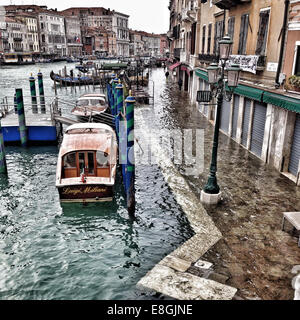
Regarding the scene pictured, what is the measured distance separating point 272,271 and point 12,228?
24.0 feet

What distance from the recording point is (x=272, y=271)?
7.13 meters

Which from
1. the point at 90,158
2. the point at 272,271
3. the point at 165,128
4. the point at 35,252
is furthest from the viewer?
the point at 165,128

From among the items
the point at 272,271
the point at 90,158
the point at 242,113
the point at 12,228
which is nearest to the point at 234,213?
the point at 272,271

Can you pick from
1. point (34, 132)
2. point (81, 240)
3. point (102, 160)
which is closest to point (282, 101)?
point (102, 160)

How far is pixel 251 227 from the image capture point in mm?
8953

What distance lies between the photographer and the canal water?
7.26m

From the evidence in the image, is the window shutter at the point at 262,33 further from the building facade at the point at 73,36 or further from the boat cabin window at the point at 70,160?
the building facade at the point at 73,36

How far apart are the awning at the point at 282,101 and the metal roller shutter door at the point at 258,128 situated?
4.79 feet

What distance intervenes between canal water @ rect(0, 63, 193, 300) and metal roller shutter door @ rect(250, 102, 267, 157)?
495 cm

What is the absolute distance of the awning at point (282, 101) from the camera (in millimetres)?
10905

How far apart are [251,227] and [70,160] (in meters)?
6.46

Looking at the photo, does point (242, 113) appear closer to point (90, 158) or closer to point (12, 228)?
point (90, 158)

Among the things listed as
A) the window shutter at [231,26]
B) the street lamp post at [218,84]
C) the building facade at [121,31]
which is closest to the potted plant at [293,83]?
the street lamp post at [218,84]
